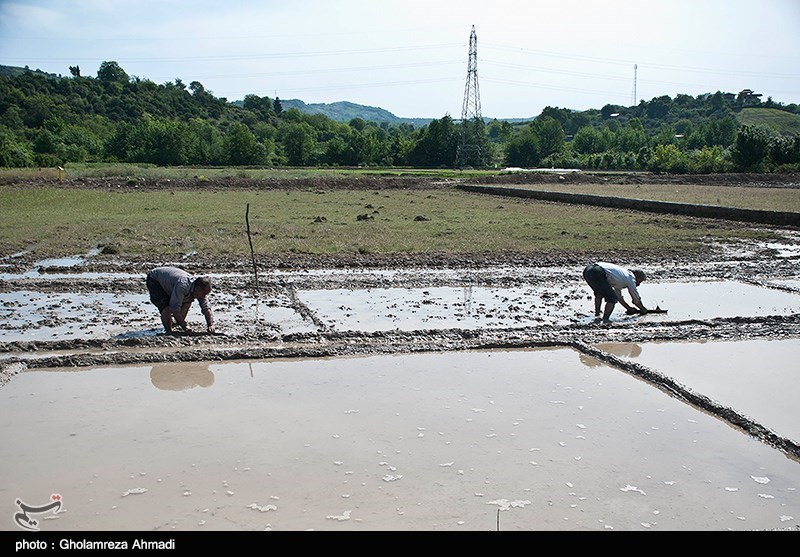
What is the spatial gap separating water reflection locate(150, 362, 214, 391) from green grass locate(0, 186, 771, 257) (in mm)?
8349

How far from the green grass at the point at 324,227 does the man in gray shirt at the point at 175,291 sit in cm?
730

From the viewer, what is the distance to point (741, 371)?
852cm

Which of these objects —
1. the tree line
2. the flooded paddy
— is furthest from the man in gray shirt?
the tree line

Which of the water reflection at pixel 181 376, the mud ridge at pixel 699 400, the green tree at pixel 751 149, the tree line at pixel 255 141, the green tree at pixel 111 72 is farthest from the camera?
the green tree at pixel 111 72

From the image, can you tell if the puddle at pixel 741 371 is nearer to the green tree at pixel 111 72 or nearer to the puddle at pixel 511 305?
the puddle at pixel 511 305

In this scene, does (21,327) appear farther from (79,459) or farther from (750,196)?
(750,196)

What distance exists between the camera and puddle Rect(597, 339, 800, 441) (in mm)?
7156

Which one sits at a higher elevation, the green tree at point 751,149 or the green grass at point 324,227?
the green tree at point 751,149

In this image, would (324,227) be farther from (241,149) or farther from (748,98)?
(748,98)

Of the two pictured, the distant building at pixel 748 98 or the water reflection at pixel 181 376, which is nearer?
the water reflection at pixel 181 376

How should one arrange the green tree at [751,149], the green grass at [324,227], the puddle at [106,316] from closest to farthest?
the puddle at [106,316] < the green grass at [324,227] < the green tree at [751,149]

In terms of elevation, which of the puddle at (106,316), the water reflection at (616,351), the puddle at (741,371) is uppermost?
the puddle at (106,316)

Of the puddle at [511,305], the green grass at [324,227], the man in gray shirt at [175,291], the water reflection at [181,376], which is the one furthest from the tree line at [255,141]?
the water reflection at [181,376]

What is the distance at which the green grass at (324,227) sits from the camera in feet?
59.5
